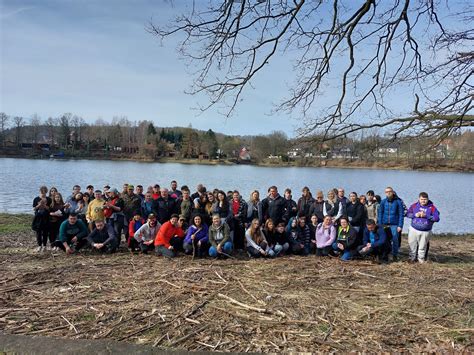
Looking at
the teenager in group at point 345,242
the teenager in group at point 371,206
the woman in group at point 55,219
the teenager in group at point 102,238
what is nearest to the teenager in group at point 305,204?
the teenager in group at point 345,242

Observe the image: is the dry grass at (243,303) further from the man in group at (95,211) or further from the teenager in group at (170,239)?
the man in group at (95,211)

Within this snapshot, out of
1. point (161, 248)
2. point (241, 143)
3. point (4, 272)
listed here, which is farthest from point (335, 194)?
point (241, 143)

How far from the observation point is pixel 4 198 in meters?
24.9

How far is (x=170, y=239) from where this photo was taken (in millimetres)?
9570

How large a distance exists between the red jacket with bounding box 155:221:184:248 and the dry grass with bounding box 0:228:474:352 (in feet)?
2.56

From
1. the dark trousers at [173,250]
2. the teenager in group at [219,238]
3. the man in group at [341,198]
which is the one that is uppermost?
the man in group at [341,198]

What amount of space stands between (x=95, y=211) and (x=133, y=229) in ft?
4.01

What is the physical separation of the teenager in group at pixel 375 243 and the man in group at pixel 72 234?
259 inches

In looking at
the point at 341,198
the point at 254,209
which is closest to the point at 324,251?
the point at 341,198

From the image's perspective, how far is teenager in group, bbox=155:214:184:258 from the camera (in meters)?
9.39

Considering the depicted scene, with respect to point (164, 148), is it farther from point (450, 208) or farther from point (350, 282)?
point (350, 282)

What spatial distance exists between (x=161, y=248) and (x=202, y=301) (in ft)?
12.1

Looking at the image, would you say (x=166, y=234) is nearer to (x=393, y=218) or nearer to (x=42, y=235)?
(x=42, y=235)

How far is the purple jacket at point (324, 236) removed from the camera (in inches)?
382
